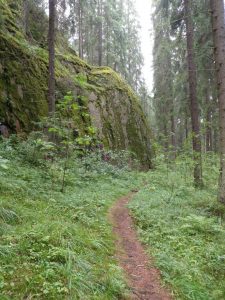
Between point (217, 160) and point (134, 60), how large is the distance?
2824cm

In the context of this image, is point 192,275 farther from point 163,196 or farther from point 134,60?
point 134,60

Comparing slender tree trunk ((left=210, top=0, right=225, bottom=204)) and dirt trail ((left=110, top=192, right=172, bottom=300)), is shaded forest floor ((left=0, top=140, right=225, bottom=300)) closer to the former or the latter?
dirt trail ((left=110, top=192, right=172, bottom=300))

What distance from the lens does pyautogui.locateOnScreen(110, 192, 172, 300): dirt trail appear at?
4547 millimetres

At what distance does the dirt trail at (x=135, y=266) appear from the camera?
4547 millimetres

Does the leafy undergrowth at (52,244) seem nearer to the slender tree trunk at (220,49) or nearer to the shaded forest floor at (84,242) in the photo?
the shaded forest floor at (84,242)

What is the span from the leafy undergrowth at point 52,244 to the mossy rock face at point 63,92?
4.13m

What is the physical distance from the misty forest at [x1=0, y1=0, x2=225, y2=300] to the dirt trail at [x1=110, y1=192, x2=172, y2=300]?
0.02 m

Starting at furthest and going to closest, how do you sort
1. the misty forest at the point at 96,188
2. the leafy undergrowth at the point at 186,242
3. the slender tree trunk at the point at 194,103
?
the slender tree trunk at the point at 194,103 < the leafy undergrowth at the point at 186,242 < the misty forest at the point at 96,188

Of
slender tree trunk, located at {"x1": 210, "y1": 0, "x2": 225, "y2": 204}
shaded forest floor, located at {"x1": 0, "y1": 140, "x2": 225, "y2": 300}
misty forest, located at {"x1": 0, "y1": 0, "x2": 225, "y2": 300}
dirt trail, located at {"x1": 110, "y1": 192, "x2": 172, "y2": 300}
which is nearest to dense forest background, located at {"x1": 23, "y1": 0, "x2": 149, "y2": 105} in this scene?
misty forest, located at {"x1": 0, "y1": 0, "x2": 225, "y2": 300}

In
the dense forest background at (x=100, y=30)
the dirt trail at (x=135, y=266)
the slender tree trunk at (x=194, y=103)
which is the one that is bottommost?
the dirt trail at (x=135, y=266)

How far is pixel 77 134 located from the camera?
16.4 meters

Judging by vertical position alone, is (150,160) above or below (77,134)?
below

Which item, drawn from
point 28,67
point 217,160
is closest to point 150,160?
point 217,160

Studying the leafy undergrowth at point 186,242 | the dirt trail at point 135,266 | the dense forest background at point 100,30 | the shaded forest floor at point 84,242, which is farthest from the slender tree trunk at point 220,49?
the dense forest background at point 100,30
